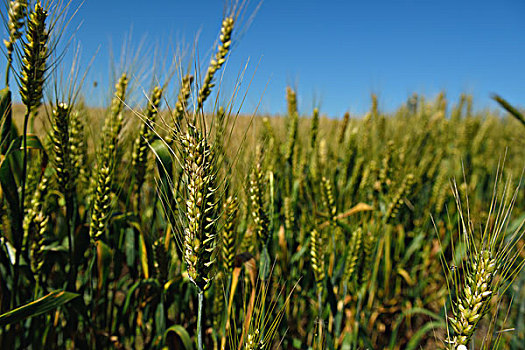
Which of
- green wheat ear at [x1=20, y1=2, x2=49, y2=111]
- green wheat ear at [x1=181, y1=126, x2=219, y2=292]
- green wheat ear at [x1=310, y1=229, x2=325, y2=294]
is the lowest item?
green wheat ear at [x1=310, y1=229, x2=325, y2=294]

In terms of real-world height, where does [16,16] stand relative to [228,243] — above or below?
above

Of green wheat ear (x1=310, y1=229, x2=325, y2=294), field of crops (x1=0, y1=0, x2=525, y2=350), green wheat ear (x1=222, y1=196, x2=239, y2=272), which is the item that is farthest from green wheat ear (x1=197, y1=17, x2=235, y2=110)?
green wheat ear (x1=310, y1=229, x2=325, y2=294)

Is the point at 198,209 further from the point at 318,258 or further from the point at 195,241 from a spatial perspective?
the point at 318,258

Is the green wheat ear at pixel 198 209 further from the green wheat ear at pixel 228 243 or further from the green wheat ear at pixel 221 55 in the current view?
the green wheat ear at pixel 221 55

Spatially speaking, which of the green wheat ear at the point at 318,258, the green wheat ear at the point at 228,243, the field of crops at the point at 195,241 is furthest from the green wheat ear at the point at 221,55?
the green wheat ear at the point at 318,258

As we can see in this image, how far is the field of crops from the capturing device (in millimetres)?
730

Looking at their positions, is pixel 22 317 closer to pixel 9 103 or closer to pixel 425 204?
pixel 9 103

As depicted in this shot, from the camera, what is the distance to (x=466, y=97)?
470 centimetres

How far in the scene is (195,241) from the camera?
0.71 metres

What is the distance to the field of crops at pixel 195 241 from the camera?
28.8 inches

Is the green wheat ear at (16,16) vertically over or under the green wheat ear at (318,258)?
over

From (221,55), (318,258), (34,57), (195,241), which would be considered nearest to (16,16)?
(34,57)

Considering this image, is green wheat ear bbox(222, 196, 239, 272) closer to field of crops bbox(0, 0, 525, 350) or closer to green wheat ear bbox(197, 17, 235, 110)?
field of crops bbox(0, 0, 525, 350)

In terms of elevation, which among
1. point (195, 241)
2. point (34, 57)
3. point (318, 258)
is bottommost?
point (318, 258)
